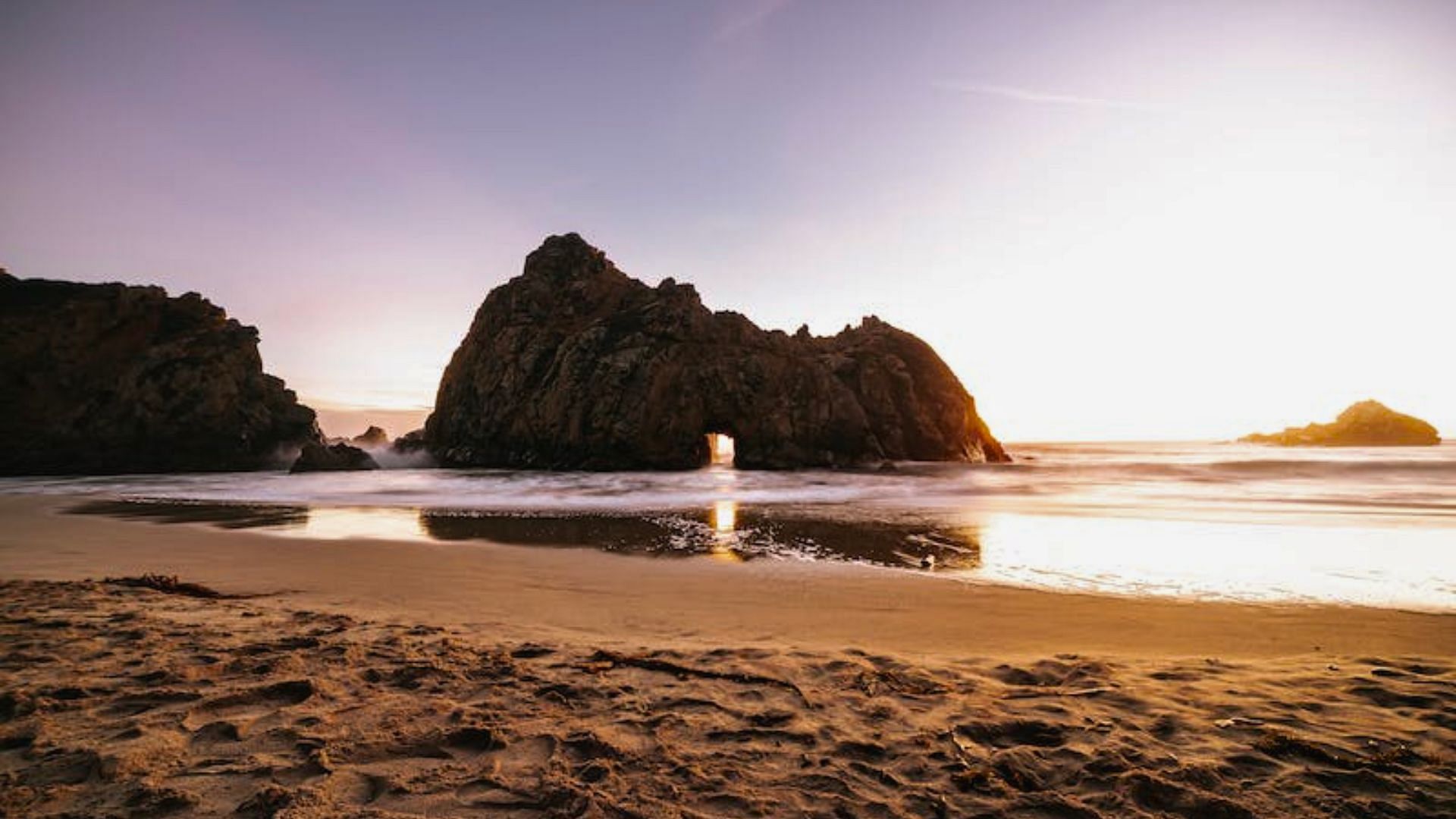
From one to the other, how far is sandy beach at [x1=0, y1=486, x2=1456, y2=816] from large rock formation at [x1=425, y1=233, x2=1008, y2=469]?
29140mm

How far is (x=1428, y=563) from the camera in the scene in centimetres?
870

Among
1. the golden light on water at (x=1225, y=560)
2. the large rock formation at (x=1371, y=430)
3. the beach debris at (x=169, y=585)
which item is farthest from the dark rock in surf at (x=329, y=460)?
the large rock formation at (x=1371, y=430)

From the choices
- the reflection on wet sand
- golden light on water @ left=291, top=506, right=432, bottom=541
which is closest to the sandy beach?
the reflection on wet sand

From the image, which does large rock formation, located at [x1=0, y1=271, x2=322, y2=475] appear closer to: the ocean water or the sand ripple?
the ocean water

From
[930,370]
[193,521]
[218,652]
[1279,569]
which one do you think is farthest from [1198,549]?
[930,370]

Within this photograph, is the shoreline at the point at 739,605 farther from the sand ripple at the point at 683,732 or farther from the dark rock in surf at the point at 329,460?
the dark rock in surf at the point at 329,460

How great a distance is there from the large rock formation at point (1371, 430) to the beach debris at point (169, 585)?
122 meters

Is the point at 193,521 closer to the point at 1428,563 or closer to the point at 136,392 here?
the point at 1428,563

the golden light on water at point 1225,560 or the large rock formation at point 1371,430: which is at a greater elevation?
the large rock formation at point 1371,430

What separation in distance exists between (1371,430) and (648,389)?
11575 centimetres

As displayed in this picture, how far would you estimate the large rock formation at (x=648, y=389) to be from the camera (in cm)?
3578

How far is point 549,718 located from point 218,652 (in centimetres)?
282

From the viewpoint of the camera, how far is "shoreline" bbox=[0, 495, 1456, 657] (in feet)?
17.2

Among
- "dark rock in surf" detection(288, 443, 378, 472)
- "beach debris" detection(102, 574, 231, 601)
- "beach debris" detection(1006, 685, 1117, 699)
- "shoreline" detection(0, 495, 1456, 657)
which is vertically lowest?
"shoreline" detection(0, 495, 1456, 657)
